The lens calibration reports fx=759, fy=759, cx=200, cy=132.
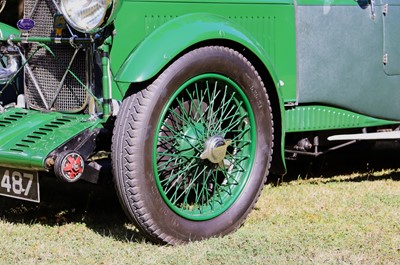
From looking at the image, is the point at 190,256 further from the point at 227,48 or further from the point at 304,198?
the point at 304,198

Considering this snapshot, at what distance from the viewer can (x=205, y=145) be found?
387 centimetres

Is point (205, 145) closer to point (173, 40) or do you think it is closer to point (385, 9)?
point (173, 40)

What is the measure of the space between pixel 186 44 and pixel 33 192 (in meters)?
1.04

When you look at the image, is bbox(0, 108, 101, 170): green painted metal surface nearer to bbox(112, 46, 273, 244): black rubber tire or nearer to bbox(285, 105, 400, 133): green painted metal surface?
bbox(112, 46, 273, 244): black rubber tire

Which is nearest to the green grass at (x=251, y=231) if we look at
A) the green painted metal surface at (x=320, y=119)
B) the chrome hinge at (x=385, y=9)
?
the green painted metal surface at (x=320, y=119)

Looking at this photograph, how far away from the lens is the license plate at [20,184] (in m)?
3.72

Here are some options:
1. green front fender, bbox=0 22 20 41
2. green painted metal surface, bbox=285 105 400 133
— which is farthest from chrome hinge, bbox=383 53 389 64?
green front fender, bbox=0 22 20 41

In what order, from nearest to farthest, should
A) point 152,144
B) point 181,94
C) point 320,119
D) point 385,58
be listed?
point 152,144 → point 181,94 → point 320,119 → point 385,58

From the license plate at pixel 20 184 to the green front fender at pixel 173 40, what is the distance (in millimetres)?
690

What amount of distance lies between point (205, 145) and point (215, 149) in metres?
0.06

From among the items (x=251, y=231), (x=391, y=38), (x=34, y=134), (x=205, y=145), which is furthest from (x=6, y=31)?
(x=391, y=38)

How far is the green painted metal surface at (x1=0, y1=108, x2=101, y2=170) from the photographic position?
3666mm

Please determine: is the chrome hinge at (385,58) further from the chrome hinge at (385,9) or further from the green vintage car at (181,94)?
the chrome hinge at (385,9)

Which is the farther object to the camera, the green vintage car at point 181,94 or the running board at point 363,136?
the running board at point 363,136
